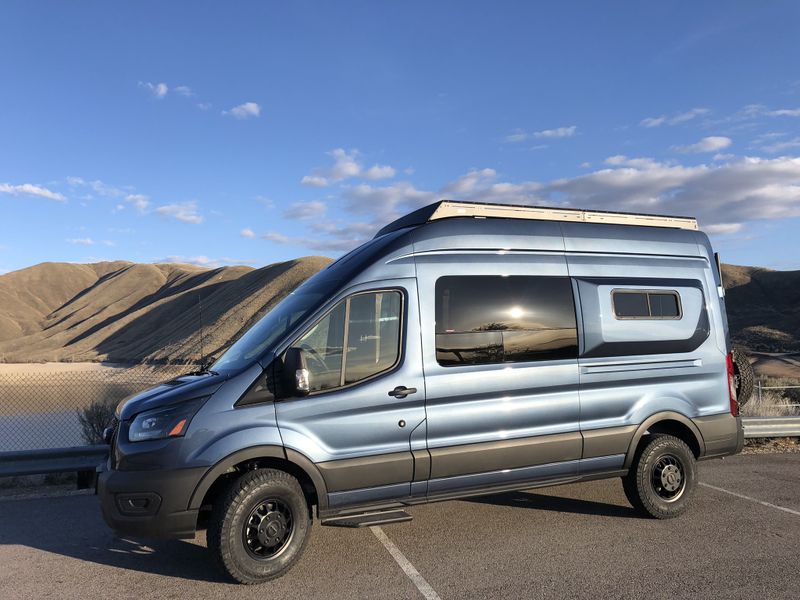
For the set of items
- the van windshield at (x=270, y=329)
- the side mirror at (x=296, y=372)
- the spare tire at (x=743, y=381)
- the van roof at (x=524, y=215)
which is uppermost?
the van roof at (x=524, y=215)

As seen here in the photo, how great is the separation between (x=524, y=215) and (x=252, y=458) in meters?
3.15

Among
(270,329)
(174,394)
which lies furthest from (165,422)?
(270,329)

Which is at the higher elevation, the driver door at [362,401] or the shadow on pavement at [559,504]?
the driver door at [362,401]

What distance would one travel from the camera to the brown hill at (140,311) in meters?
60.3

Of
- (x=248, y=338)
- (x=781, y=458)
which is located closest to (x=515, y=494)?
(x=248, y=338)

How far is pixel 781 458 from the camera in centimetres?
801

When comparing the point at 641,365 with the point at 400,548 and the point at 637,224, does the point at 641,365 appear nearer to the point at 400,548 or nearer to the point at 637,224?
the point at 637,224

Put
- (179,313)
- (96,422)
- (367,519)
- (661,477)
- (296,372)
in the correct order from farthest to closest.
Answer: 1. (179,313)
2. (96,422)
3. (661,477)
4. (367,519)
5. (296,372)

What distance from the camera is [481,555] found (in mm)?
4648

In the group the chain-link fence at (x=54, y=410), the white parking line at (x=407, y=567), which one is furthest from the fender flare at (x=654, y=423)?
the chain-link fence at (x=54, y=410)

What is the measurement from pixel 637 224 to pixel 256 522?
4532 millimetres

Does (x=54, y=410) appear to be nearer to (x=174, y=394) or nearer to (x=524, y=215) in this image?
(x=174, y=394)

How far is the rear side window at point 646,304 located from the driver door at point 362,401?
6.88 feet

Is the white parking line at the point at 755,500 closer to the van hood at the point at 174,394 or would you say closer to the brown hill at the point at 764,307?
the van hood at the point at 174,394
